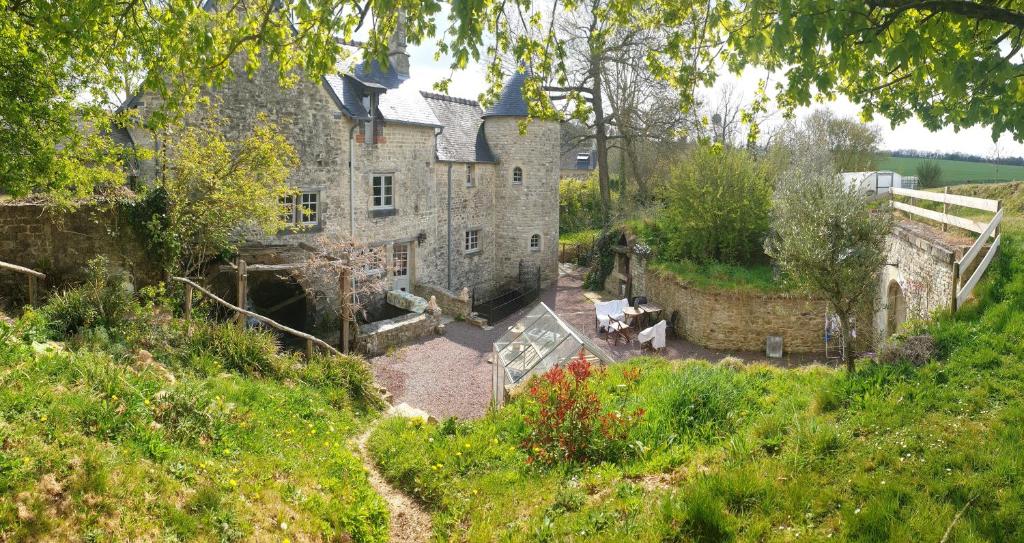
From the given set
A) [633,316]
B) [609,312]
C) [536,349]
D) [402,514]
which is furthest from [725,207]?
[402,514]

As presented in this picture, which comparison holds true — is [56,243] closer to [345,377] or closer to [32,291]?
[32,291]

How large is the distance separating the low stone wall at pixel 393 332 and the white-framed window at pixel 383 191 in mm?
4136

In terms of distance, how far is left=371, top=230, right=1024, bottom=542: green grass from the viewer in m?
4.69

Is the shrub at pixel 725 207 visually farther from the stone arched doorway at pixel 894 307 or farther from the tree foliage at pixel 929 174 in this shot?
the tree foliage at pixel 929 174

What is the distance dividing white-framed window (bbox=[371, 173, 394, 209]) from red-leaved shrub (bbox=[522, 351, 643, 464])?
13618 millimetres

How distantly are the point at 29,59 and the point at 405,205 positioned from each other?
13.4 meters

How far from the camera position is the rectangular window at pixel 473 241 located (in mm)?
24562

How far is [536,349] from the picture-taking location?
11406 mm

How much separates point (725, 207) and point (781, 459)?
14796 millimetres

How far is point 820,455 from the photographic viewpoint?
551cm

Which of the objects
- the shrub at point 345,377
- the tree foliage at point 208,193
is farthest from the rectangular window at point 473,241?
the shrub at point 345,377

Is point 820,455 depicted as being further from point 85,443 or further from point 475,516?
point 85,443

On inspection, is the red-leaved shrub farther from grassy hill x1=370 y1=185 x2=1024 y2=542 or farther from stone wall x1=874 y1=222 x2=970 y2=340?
stone wall x1=874 y1=222 x2=970 y2=340

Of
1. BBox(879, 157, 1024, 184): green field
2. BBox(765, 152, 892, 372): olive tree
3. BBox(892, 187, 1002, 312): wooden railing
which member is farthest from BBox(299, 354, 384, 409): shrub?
BBox(879, 157, 1024, 184): green field
